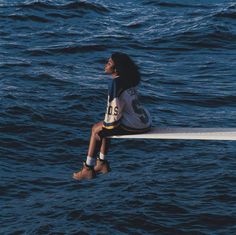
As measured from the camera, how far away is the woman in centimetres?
1321

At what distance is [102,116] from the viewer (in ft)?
74.9

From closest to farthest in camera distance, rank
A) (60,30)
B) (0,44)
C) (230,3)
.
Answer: (0,44), (60,30), (230,3)

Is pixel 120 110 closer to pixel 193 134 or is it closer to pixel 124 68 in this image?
pixel 124 68

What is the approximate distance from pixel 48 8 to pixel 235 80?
12.3 meters

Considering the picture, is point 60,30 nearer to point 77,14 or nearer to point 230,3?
point 77,14

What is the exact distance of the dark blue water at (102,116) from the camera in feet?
55.0

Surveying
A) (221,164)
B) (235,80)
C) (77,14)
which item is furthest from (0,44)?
(221,164)

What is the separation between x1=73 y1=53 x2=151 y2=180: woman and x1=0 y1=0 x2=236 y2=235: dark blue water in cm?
288

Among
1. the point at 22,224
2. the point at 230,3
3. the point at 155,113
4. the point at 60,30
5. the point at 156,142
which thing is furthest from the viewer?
the point at 230,3

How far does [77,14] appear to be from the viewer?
35.8m

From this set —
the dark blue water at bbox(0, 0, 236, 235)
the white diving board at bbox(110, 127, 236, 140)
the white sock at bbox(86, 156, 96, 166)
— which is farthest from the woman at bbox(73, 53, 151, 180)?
the dark blue water at bbox(0, 0, 236, 235)

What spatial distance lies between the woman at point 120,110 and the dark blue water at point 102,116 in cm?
288

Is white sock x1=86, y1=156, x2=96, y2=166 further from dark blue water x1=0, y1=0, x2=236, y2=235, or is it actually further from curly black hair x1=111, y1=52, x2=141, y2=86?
dark blue water x1=0, y1=0, x2=236, y2=235

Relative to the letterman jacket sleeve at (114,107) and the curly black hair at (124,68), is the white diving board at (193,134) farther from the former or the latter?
the curly black hair at (124,68)
